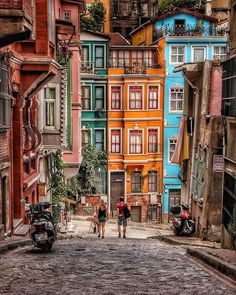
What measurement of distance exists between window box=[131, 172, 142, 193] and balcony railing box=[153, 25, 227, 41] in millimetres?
11216

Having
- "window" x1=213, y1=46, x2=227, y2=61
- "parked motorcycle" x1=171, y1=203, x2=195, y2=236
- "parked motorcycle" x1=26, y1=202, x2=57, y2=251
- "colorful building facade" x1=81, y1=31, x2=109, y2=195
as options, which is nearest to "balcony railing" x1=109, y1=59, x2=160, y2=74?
"colorful building facade" x1=81, y1=31, x2=109, y2=195

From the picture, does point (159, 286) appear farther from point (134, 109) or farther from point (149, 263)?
point (134, 109)

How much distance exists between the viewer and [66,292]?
9.45 meters

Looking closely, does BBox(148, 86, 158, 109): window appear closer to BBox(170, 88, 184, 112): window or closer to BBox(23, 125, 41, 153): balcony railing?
BBox(170, 88, 184, 112): window

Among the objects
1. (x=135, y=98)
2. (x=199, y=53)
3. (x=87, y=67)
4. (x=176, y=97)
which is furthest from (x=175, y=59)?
(x=87, y=67)

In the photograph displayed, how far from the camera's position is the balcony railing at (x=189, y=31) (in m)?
46.4

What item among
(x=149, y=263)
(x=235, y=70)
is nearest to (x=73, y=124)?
(x=235, y=70)

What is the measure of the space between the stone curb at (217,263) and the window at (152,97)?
102 ft

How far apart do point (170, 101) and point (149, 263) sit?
33069 millimetres

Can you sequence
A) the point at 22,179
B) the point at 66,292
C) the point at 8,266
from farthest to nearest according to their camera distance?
the point at 22,179, the point at 8,266, the point at 66,292

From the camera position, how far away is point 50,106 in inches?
997

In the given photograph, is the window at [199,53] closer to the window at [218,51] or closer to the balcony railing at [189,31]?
the window at [218,51]

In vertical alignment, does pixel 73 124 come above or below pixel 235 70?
below

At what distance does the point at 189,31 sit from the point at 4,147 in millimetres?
31395
